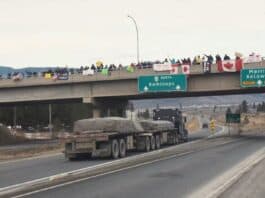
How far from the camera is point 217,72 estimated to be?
5622 cm

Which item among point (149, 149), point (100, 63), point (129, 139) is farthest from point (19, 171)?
point (100, 63)

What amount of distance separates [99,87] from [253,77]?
Result: 15.1 m

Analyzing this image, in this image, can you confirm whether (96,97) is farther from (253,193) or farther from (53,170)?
(253,193)

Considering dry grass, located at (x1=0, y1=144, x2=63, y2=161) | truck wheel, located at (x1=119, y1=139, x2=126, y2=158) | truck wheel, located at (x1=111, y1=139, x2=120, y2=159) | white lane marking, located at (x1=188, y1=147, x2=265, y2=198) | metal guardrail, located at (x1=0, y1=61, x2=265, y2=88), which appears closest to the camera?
white lane marking, located at (x1=188, y1=147, x2=265, y2=198)

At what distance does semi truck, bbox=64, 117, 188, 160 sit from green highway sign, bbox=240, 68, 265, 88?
19566 millimetres

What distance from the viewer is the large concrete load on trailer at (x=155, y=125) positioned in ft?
126

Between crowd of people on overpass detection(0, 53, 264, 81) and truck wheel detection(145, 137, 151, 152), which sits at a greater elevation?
crowd of people on overpass detection(0, 53, 264, 81)

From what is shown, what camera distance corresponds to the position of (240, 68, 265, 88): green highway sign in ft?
181

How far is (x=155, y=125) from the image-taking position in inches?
1597

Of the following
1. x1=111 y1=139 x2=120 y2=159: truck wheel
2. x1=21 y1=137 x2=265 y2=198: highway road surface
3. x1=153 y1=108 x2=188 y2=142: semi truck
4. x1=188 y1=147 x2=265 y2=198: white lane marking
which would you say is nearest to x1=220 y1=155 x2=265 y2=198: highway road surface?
x1=188 y1=147 x2=265 y2=198: white lane marking

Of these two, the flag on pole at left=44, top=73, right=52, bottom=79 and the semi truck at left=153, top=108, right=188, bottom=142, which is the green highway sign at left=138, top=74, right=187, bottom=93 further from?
the flag on pole at left=44, top=73, right=52, bottom=79

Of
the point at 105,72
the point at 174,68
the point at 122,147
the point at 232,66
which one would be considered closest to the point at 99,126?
the point at 122,147

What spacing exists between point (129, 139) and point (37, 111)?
3631 inches

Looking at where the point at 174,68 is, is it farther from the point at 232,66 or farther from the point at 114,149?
the point at 114,149
